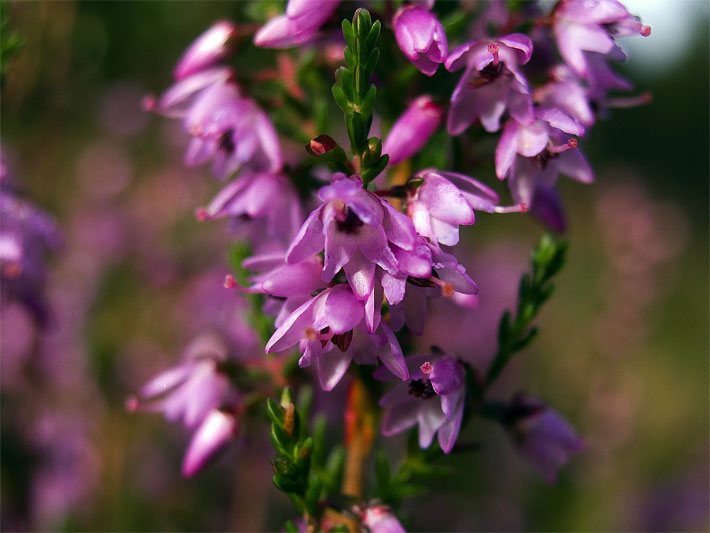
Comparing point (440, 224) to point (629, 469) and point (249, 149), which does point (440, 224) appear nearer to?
point (249, 149)

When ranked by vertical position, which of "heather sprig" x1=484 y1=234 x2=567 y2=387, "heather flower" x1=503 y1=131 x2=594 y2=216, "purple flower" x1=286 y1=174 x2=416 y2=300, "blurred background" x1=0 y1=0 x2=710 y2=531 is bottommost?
"blurred background" x1=0 y1=0 x2=710 y2=531

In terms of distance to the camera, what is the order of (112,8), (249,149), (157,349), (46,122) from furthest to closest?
(112,8) < (157,349) < (46,122) < (249,149)

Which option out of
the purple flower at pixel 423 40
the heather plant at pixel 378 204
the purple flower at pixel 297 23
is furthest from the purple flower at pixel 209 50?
the purple flower at pixel 423 40

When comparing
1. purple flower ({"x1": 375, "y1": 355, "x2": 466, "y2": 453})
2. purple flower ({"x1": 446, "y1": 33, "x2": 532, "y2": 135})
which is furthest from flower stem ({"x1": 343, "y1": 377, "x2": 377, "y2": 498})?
purple flower ({"x1": 446, "y1": 33, "x2": 532, "y2": 135})

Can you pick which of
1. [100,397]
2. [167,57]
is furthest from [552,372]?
[167,57]

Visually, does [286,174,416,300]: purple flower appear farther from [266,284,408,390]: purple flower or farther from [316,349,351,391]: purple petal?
[316,349,351,391]: purple petal

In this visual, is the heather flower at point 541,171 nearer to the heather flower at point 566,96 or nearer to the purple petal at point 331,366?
the heather flower at point 566,96
